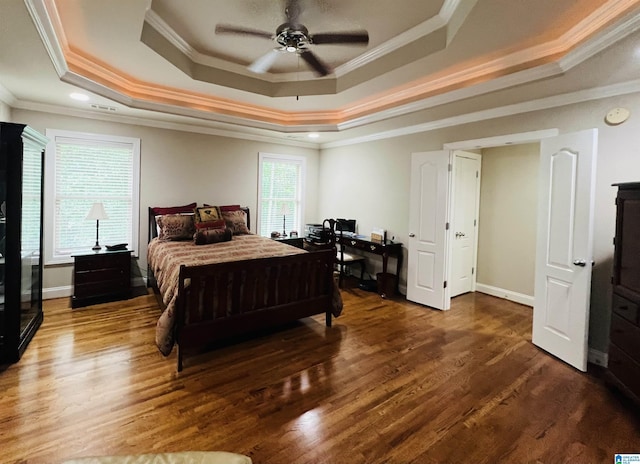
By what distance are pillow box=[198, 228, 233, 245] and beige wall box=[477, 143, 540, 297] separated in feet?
12.4

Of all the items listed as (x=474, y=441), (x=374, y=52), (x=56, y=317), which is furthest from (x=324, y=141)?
(x=474, y=441)

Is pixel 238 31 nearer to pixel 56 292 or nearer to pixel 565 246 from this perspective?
pixel 565 246

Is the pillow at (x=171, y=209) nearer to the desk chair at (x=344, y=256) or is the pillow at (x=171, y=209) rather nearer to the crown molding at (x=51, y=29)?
the crown molding at (x=51, y=29)

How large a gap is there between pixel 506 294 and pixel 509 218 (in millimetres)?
1097

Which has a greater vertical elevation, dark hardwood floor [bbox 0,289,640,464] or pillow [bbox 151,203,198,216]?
pillow [bbox 151,203,198,216]

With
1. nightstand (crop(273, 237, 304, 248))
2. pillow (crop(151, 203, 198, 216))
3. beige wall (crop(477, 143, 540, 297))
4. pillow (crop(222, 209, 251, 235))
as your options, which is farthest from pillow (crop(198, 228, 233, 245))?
beige wall (crop(477, 143, 540, 297))

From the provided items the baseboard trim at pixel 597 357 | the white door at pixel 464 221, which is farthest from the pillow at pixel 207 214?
the baseboard trim at pixel 597 357

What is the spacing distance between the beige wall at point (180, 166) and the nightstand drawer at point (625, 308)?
15.6ft

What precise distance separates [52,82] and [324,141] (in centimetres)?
392

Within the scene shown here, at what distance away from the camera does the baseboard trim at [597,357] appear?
284 centimetres

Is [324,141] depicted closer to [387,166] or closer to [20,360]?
[387,166]

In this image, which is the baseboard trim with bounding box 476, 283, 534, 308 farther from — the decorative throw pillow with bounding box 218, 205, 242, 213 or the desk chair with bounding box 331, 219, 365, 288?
the decorative throw pillow with bounding box 218, 205, 242, 213

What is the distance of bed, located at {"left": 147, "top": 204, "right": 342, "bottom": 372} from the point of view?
266 cm

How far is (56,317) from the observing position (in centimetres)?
359
